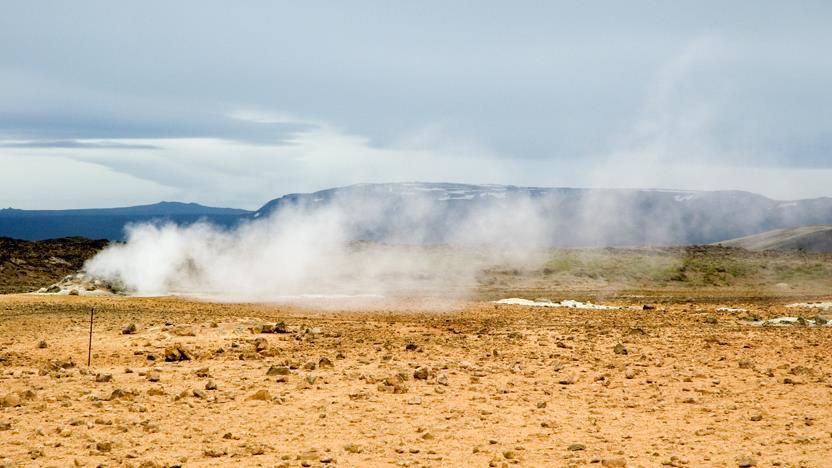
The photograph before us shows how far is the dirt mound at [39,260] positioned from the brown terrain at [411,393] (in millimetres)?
35653

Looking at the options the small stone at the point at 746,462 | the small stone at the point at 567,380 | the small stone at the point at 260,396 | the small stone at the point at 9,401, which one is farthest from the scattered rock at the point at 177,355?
the small stone at the point at 746,462

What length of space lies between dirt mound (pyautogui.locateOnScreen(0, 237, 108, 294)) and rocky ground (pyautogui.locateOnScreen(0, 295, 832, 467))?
126 feet

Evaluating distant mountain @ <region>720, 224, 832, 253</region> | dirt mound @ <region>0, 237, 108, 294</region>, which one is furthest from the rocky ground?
distant mountain @ <region>720, 224, 832, 253</region>

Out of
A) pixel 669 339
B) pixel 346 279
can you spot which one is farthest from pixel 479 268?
pixel 669 339

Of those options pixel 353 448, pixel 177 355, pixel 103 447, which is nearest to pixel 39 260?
pixel 177 355

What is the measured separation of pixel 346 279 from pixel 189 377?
46026 millimetres

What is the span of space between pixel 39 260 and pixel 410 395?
61847 millimetres

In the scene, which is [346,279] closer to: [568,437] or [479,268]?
[479,268]

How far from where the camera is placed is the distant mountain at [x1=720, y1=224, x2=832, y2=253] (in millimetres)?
139625

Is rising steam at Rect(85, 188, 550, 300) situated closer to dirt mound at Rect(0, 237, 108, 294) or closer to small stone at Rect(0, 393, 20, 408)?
dirt mound at Rect(0, 237, 108, 294)

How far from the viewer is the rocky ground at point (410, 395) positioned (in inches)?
387

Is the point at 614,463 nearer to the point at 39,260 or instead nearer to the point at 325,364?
the point at 325,364

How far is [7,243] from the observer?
227ft

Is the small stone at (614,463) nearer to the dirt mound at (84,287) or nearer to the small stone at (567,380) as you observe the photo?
the small stone at (567,380)
